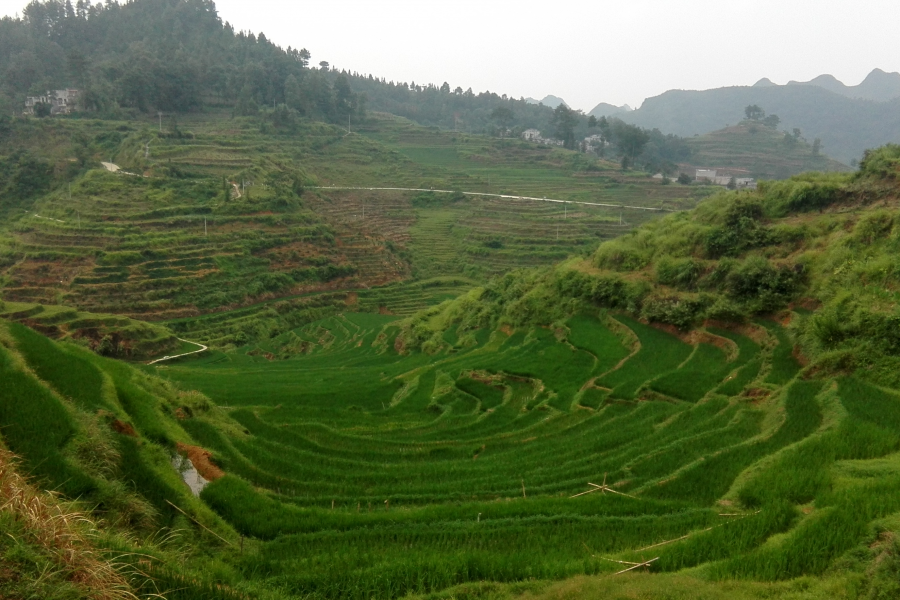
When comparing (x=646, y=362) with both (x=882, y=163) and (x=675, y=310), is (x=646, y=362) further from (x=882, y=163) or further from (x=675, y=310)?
(x=882, y=163)

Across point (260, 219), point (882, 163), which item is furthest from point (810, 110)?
point (882, 163)

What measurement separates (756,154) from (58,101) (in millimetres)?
78073

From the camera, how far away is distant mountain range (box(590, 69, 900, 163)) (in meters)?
107

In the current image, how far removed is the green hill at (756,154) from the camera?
231 feet

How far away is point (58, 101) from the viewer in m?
60.7

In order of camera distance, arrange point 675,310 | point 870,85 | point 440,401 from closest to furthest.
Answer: point 440,401
point 675,310
point 870,85

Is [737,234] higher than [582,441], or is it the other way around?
[737,234]

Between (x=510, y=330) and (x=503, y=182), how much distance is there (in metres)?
39.5

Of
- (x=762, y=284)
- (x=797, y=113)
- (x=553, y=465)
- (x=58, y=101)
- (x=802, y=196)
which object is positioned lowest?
(x=553, y=465)

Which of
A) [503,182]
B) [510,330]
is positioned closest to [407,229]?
[503,182]

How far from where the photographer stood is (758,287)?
1501 cm

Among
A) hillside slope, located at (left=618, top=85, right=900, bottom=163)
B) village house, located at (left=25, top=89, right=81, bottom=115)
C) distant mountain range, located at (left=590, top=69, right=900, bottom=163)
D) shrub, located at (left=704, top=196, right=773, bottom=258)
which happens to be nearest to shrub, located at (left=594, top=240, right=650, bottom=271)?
shrub, located at (left=704, top=196, right=773, bottom=258)

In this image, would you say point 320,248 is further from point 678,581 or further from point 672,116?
point 672,116

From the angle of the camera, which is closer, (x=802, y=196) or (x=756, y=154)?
(x=802, y=196)
